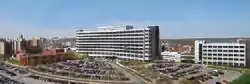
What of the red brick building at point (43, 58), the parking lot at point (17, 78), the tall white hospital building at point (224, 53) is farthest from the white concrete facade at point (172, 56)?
the parking lot at point (17, 78)

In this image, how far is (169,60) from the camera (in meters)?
71.6

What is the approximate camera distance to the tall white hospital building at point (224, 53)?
59.9m

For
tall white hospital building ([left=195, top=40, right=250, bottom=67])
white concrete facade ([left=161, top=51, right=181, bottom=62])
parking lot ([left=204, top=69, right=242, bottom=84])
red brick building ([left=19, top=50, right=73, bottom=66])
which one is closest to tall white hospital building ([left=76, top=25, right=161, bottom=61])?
white concrete facade ([left=161, top=51, right=181, bottom=62])

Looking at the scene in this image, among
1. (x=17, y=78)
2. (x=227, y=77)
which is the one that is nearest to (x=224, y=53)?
(x=227, y=77)

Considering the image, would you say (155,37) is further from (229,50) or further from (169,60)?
(229,50)

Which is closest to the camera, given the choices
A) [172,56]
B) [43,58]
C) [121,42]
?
[43,58]

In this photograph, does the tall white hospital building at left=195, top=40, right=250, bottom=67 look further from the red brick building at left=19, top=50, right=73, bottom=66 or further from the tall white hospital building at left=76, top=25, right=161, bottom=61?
the red brick building at left=19, top=50, right=73, bottom=66

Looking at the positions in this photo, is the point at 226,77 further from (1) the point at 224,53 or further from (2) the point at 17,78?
(2) the point at 17,78

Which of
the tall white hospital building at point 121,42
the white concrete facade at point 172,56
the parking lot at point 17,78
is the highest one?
the tall white hospital building at point 121,42

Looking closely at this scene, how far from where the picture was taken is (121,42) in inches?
2933

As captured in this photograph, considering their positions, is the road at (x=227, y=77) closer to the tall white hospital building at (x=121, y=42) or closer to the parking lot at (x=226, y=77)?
the parking lot at (x=226, y=77)

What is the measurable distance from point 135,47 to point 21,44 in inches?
1227

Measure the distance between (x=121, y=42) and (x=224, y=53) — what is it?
2347cm

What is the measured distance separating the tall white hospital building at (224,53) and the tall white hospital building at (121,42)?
966 centimetres
